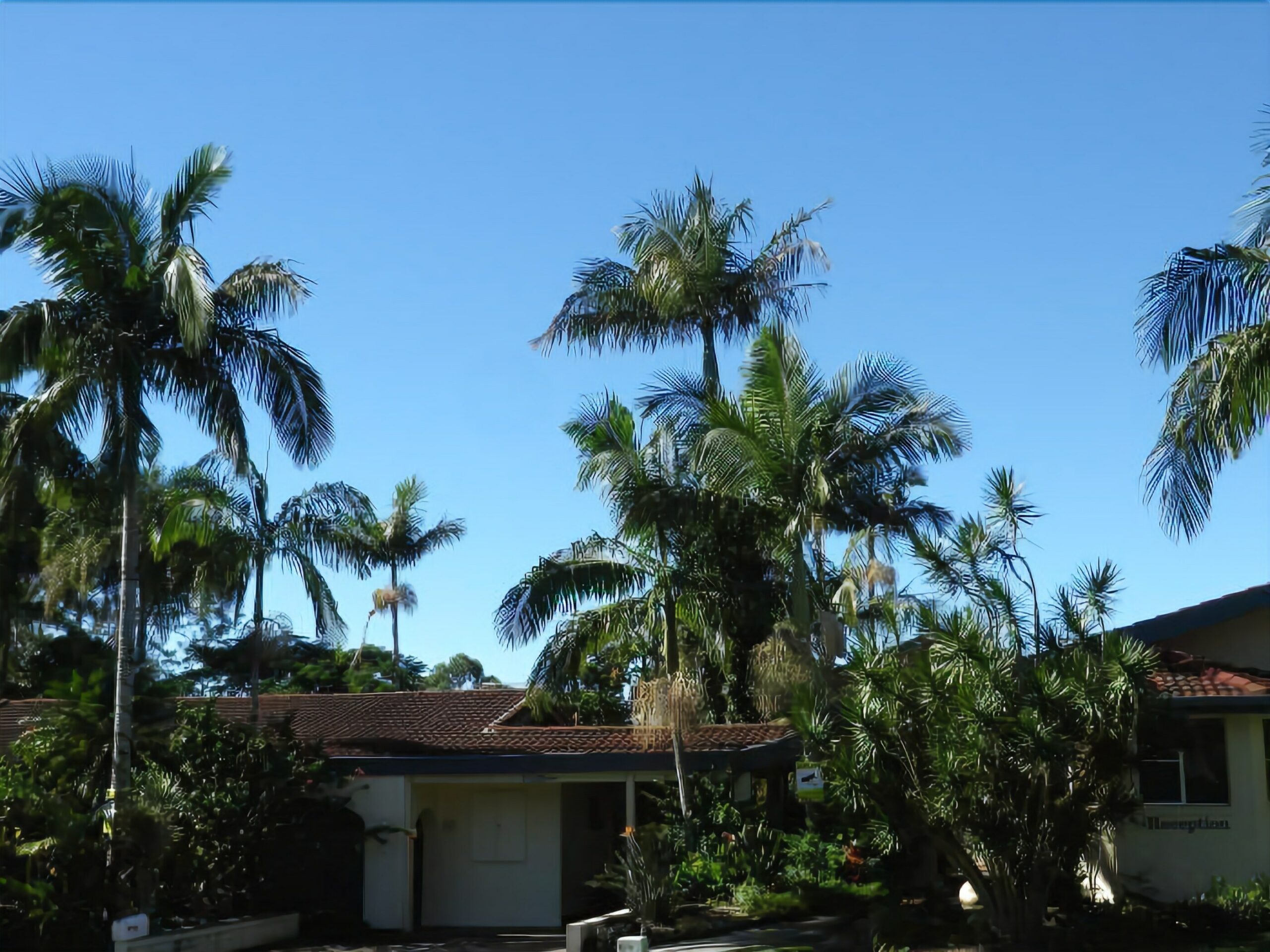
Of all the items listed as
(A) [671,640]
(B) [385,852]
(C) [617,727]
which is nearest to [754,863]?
(A) [671,640]

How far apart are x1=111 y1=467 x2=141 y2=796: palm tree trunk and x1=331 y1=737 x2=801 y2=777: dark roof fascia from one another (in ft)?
11.6

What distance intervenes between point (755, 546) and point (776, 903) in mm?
6013

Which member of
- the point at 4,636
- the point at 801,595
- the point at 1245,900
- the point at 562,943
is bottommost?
the point at 562,943

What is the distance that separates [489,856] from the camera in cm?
2075

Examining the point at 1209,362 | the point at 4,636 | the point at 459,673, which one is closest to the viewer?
the point at 1209,362

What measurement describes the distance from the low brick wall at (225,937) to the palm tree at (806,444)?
27.3 feet

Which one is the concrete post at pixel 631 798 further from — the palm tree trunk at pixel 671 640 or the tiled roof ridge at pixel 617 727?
the palm tree trunk at pixel 671 640

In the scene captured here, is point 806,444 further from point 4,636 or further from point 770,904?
point 4,636

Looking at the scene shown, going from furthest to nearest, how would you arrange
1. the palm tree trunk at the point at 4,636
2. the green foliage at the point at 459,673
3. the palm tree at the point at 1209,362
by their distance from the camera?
the green foliage at the point at 459,673
the palm tree trunk at the point at 4,636
the palm tree at the point at 1209,362

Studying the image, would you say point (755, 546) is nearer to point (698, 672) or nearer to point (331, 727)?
point (698, 672)

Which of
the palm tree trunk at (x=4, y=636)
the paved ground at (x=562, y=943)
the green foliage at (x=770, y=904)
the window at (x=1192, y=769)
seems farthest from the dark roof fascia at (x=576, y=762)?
the palm tree trunk at (x=4, y=636)

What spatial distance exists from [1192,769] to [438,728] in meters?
11.4

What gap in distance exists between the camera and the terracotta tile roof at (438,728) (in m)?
20.0

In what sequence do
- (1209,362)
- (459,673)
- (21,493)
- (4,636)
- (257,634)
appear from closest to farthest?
(1209,362) < (257,634) < (21,493) < (4,636) < (459,673)
